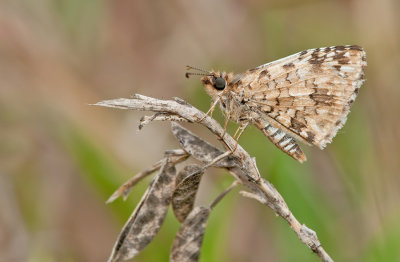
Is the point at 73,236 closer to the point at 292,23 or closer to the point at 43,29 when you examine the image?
the point at 43,29

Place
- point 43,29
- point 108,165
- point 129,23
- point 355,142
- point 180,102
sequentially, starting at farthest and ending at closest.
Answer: point 129,23
point 43,29
point 355,142
point 108,165
point 180,102

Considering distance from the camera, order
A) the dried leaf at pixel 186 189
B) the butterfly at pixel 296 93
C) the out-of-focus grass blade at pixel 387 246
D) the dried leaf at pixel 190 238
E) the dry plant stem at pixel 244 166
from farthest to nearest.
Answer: the butterfly at pixel 296 93
the out-of-focus grass blade at pixel 387 246
the dried leaf at pixel 190 238
the dried leaf at pixel 186 189
the dry plant stem at pixel 244 166

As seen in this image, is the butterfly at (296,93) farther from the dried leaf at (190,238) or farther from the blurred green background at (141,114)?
the dried leaf at (190,238)

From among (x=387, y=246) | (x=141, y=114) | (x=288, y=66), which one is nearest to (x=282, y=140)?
(x=288, y=66)

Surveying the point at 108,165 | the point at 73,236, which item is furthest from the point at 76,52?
the point at 108,165

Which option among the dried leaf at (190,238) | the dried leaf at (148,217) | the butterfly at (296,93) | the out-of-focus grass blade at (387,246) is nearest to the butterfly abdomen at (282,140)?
the butterfly at (296,93)

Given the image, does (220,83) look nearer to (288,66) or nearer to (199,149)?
(288,66)

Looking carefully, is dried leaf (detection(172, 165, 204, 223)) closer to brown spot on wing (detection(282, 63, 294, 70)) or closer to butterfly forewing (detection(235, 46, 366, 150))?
butterfly forewing (detection(235, 46, 366, 150))
